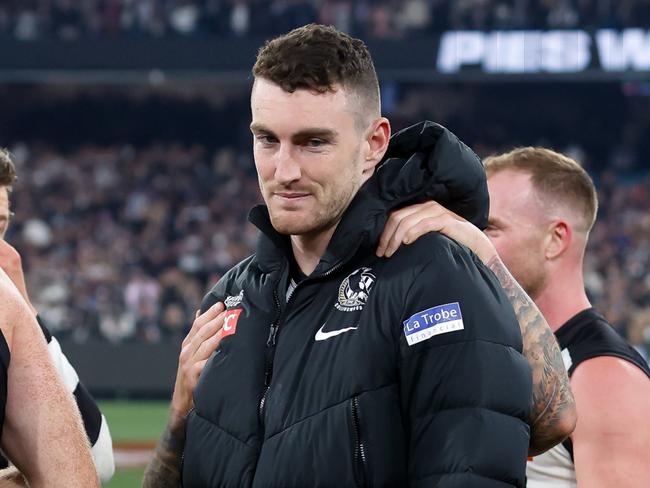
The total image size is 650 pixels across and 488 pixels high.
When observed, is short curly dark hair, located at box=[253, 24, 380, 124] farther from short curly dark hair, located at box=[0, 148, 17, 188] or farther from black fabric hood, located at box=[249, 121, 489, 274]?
short curly dark hair, located at box=[0, 148, 17, 188]

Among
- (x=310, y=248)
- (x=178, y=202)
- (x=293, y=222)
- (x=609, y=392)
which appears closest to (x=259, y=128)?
(x=293, y=222)

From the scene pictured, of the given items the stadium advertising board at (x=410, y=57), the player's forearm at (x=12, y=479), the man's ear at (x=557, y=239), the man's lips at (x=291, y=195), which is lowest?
the stadium advertising board at (x=410, y=57)

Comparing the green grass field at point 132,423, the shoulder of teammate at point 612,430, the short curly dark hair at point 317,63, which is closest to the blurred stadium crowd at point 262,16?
the green grass field at point 132,423

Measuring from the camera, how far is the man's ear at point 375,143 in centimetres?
259

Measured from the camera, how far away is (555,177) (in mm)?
3789

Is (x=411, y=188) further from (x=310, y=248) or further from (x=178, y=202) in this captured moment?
(x=178, y=202)

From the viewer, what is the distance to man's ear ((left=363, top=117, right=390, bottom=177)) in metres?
2.59

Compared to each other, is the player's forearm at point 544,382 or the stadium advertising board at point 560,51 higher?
the player's forearm at point 544,382

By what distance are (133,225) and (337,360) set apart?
62.3 feet

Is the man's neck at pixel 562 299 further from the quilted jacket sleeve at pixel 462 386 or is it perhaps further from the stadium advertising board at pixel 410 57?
the stadium advertising board at pixel 410 57

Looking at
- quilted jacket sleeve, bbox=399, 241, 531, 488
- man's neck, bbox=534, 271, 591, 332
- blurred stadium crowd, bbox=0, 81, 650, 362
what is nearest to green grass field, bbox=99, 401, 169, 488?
blurred stadium crowd, bbox=0, 81, 650, 362

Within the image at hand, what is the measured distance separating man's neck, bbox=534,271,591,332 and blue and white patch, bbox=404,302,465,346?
1.39 metres

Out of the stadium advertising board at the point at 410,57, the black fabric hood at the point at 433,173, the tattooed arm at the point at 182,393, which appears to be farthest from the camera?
the stadium advertising board at the point at 410,57

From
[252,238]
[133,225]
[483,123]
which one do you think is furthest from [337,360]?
→ [483,123]
